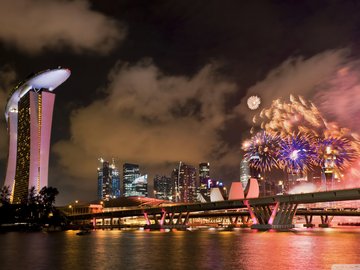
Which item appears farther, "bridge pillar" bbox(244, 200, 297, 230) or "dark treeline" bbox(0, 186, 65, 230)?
"dark treeline" bbox(0, 186, 65, 230)

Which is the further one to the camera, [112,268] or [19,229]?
[19,229]

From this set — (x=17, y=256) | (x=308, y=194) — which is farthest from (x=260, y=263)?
(x=308, y=194)

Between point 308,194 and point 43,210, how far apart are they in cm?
11279

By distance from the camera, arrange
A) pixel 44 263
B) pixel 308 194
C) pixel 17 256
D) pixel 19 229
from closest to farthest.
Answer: pixel 44 263, pixel 17 256, pixel 308 194, pixel 19 229

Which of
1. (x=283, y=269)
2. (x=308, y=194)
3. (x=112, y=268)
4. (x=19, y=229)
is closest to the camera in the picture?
(x=283, y=269)

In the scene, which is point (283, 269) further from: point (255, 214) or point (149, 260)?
point (255, 214)

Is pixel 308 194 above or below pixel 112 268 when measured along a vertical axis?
above

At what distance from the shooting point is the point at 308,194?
121 meters

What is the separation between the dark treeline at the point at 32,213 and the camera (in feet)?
559

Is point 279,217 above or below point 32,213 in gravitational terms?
below

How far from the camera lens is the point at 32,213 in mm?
182875

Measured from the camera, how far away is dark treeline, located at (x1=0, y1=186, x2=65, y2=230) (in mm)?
170500

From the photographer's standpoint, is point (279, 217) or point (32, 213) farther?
point (32, 213)

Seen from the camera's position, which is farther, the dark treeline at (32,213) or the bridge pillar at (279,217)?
the dark treeline at (32,213)
